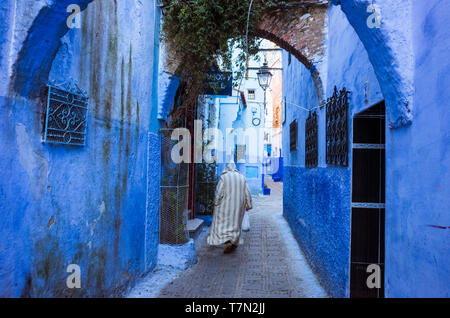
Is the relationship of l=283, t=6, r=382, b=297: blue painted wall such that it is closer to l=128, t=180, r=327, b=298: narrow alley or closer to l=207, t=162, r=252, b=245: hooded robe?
l=128, t=180, r=327, b=298: narrow alley

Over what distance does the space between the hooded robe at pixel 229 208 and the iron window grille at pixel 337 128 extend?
2575mm

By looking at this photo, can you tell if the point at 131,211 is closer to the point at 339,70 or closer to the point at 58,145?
the point at 58,145

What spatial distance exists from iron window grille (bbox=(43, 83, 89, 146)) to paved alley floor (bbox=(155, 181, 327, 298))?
229 cm

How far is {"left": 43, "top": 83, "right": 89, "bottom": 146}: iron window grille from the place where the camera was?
2.42 m

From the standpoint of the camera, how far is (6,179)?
6.81 ft

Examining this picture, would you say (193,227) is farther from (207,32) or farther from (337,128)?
(337,128)

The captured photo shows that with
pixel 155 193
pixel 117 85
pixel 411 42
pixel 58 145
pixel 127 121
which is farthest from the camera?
pixel 155 193

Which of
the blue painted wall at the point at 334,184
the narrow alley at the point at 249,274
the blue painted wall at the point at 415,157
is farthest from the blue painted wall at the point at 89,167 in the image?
the blue painted wall at the point at 334,184

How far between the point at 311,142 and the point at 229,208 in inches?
78.3

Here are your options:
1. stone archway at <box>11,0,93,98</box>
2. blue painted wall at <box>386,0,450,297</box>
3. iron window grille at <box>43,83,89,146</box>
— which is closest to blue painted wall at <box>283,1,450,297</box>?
blue painted wall at <box>386,0,450,297</box>

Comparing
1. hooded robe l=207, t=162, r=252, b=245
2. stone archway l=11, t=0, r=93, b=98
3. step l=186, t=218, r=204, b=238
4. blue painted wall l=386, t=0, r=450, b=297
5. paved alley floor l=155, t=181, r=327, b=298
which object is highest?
stone archway l=11, t=0, r=93, b=98

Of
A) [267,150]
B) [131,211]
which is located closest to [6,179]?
[131,211]

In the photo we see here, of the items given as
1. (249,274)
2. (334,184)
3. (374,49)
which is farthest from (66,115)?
(249,274)

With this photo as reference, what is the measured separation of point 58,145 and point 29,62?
2.14 feet
